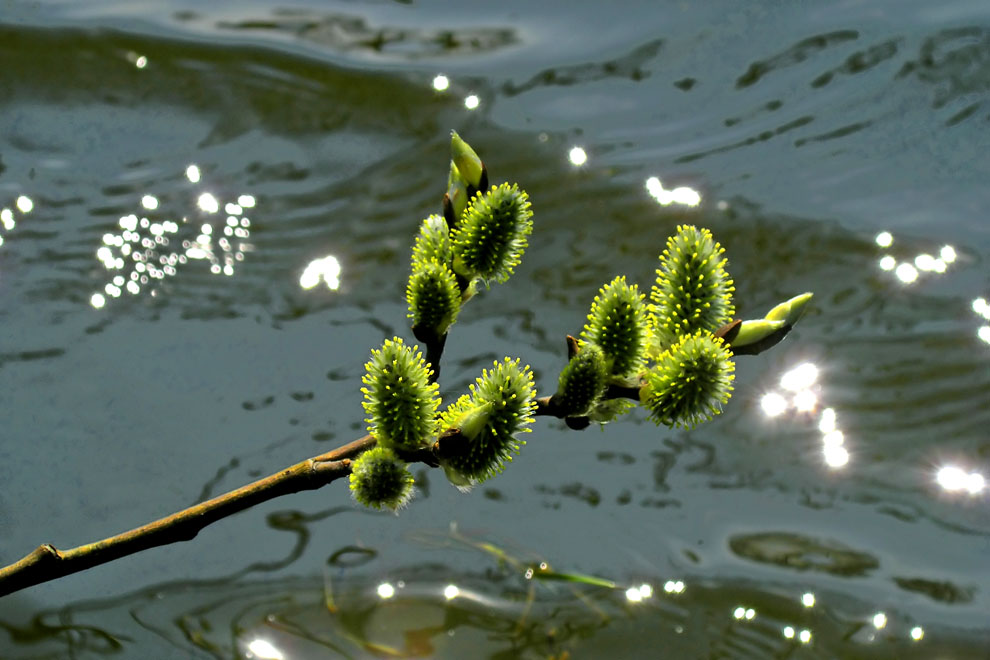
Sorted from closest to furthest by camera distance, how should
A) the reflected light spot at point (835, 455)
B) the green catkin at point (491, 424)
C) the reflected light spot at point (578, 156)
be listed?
the green catkin at point (491, 424), the reflected light spot at point (835, 455), the reflected light spot at point (578, 156)

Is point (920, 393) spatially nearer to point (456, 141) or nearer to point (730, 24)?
point (730, 24)

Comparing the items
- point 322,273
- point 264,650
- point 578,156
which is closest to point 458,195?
point 264,650

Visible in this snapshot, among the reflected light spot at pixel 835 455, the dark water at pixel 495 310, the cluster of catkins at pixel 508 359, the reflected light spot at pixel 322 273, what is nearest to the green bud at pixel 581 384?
the cluster of catkins at pixel 508 359

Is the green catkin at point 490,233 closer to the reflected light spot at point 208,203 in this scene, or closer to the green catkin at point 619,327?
the green catkin at point 619,327

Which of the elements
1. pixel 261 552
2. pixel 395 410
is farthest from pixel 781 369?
pixel 395 410

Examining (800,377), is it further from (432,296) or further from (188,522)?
(188,522)

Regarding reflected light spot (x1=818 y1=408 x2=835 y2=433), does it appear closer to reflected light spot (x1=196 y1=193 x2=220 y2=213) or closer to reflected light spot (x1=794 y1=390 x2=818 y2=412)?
reflected light spot (x1=794 y1=390 x2=818 y2=412)

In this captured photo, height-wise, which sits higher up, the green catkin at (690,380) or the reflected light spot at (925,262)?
the reflected light spot at (925,262)
